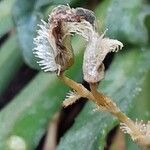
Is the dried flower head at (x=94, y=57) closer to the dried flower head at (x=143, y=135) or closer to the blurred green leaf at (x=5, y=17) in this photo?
the dried flower head at (x=143, y=135)

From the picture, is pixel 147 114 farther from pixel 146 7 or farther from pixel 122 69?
pixel 146 7

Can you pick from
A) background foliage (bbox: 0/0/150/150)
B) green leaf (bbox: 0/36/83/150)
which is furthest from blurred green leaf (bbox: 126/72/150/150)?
green leaf (bbox: 0/36/83/150)

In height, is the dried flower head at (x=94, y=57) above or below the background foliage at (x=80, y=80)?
above

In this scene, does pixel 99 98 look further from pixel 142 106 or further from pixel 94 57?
pixel 142 106

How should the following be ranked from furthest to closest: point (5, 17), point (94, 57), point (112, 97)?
point (5, 17) → point (112, 97) → point (94, 57)

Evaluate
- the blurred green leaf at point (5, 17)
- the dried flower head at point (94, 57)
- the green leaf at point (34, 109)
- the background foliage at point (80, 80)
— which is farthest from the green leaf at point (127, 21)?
the dried flower head at point (94, 57)

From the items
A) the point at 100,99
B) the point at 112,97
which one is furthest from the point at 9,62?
the point at 100,99

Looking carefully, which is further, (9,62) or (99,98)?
(9,62)
